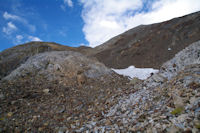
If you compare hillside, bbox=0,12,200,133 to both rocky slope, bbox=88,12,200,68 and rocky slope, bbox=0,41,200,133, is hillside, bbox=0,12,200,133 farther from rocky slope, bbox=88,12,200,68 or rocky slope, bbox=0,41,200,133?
rocky slope, bbox=88,12,200,68

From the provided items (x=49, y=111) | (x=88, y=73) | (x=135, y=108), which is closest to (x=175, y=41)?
(x=88, y=73)

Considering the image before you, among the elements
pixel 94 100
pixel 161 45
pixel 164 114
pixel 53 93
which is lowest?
pixel 94 100

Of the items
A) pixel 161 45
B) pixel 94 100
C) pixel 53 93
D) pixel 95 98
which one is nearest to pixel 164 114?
pixel 94 100

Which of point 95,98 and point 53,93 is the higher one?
point 53,93

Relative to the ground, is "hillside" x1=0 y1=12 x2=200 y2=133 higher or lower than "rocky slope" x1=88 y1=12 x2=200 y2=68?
lower

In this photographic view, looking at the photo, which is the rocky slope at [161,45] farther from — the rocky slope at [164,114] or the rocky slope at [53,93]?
the rocky slope at [164,114]

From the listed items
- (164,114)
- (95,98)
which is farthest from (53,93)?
(164,114)

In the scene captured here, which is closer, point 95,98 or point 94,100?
point 94,100

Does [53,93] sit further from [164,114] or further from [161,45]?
[161,45]

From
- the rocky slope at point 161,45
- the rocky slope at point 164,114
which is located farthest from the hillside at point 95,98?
the rocky slope at point 161,45

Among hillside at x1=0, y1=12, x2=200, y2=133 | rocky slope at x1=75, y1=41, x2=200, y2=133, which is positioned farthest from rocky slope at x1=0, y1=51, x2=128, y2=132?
rocky slope at x1=75, y1=41, x2=200, y2=133

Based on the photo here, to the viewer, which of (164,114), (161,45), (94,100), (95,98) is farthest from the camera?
(161,45)

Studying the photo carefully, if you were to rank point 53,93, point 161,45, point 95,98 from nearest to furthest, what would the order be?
1. point 95,98
2. point 53,93
3. point 161,45

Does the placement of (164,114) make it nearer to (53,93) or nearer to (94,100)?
(94,100)
